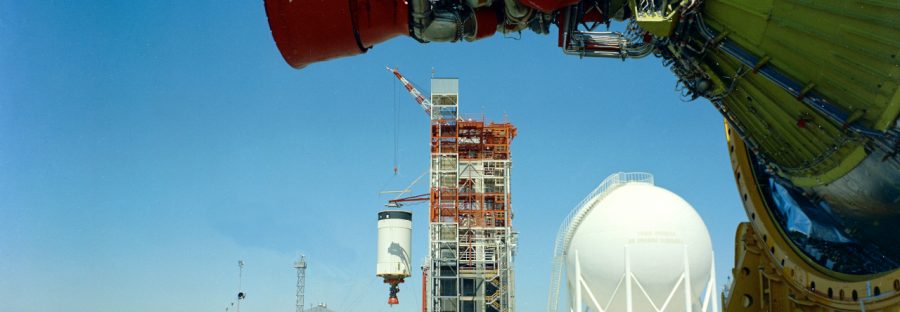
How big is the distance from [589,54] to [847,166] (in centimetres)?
354

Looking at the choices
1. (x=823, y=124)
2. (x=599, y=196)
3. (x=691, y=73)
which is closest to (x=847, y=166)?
(x=823, y=124)

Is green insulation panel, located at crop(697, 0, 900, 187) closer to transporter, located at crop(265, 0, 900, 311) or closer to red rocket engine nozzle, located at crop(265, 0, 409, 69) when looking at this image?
transporter, located at crop(265, 0, 900, 311)

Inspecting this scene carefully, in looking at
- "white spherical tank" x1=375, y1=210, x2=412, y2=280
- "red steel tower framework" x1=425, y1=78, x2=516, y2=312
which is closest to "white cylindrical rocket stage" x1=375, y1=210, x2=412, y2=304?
"white spherical tank" x1=375, y1=210, x2=412, y2=280

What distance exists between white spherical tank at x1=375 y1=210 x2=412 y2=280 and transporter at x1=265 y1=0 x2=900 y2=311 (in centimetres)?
4489

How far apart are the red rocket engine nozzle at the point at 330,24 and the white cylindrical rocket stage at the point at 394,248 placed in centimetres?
4624

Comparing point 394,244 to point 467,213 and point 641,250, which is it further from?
point 641,250

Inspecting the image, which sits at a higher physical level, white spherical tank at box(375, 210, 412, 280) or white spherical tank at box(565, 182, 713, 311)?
white spherical tank at box(375, 210, 412, 280)

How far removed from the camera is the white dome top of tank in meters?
24.6

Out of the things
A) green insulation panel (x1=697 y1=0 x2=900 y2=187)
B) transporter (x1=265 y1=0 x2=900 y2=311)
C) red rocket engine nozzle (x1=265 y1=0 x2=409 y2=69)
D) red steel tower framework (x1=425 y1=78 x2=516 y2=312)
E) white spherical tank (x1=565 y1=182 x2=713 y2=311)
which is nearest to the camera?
green insulation panel (x1=697 y1=0 x2=900 y2=187)

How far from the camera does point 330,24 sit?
9.77 m

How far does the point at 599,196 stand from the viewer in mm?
28375

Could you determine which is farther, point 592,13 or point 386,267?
point 386,267

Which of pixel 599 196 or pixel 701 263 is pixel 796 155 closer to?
pixel 701 263

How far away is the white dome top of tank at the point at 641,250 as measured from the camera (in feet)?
80.8
